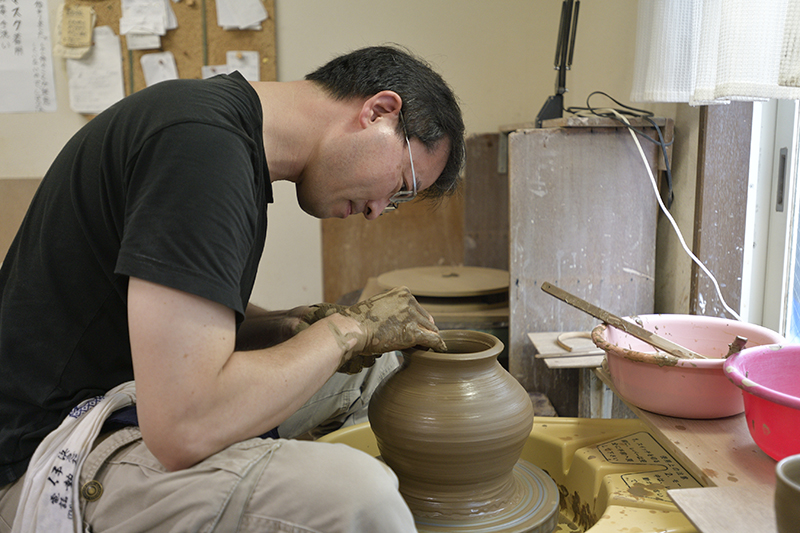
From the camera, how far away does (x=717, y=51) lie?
1294 millimetres

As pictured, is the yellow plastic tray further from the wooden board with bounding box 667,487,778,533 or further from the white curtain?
the white curtain

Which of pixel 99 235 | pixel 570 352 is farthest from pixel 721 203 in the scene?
pixel 99 235

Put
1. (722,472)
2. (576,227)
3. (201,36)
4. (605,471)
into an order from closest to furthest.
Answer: (722,472) < (605,471) < (576,227) < (201,36)

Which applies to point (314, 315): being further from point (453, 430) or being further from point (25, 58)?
point (25, 58)

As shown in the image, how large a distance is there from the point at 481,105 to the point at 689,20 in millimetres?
1710

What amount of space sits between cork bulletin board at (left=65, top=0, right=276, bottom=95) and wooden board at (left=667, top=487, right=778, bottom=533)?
2.71 meters

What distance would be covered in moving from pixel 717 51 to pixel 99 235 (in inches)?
50.0

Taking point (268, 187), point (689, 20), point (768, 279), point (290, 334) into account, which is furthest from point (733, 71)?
point (290, 334)

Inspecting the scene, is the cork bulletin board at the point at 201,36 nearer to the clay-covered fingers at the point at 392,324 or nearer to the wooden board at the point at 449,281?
the wooden board at the point at 449,281

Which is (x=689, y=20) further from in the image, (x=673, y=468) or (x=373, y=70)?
(x=673, y=468)

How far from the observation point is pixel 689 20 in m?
1.42

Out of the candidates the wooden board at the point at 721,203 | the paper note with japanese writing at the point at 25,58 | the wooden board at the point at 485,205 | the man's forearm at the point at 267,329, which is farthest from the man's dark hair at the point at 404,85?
the paper note with japanese writing at the point at 25,58

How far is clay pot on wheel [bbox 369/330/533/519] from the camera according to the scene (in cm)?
→ 112

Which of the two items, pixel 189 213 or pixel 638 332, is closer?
pixel 189 213
